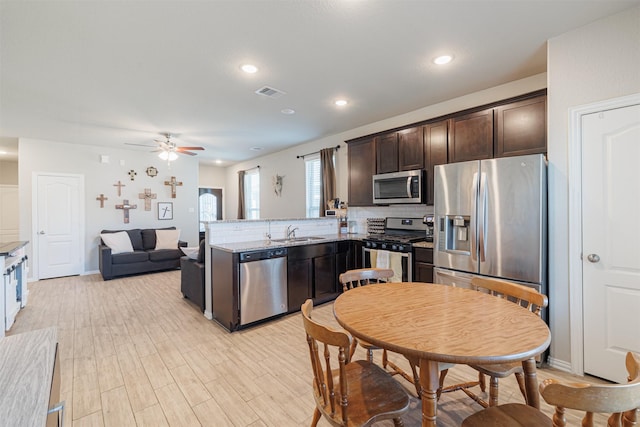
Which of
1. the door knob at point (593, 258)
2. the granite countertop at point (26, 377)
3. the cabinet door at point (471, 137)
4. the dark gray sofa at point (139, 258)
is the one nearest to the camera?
the granite countertop at point (26, 377)

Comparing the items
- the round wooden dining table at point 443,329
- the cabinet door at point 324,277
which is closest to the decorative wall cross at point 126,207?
the cabinet door at point 324,277

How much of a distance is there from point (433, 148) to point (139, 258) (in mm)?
5901

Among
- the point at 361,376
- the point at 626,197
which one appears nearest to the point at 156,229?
the point at 361,376

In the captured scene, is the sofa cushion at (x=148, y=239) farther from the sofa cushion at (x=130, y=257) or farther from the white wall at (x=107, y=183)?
the sofa cushion at (x=130, y=257)

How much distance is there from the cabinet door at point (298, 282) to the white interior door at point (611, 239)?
2.83 metres

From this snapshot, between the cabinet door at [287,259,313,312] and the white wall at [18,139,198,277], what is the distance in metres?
4.83

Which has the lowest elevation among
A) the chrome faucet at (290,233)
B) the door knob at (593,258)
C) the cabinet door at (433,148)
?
the door knob at (593,258)

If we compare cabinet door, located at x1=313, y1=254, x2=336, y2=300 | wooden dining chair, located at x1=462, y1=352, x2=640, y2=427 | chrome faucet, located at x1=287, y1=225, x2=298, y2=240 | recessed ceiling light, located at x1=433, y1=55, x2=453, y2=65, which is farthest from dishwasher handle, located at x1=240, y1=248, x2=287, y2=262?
wooden dining chair, located at x1=462, y1=352, x2=640, y2=427

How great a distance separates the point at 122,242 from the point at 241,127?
3.64 meters

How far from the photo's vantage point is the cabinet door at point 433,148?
3568 millimetres

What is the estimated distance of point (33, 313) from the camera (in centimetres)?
379

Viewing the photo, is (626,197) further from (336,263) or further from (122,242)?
(122,242)

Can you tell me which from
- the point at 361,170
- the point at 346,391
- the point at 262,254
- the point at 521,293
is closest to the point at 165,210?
the point at 262,254

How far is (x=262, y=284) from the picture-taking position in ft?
11.2
